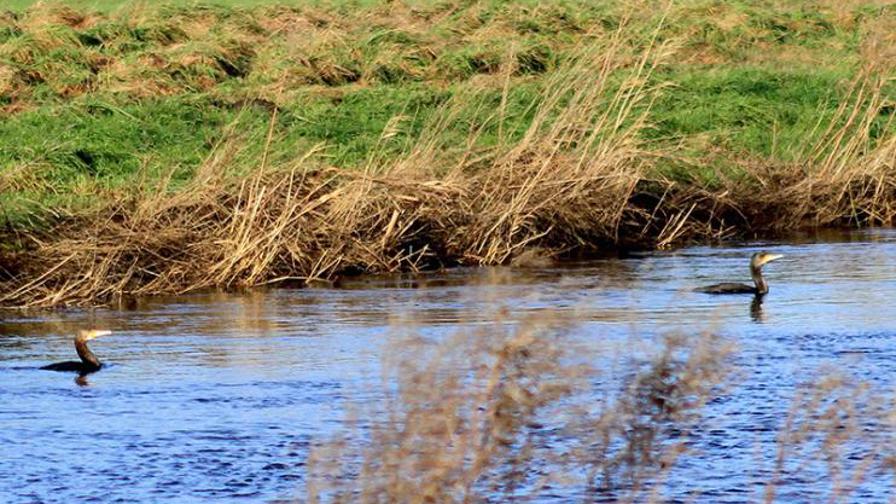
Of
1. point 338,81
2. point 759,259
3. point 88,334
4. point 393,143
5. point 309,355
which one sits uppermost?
point 338,81

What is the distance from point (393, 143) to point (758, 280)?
6.87 m

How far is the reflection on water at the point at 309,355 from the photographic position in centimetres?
934

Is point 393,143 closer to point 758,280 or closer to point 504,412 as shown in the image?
point 758,280

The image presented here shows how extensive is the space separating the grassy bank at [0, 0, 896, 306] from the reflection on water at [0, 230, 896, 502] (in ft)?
1.77

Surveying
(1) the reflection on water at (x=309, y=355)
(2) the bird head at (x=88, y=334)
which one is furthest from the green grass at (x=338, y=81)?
(2) the bird head at (x=88, y=334)

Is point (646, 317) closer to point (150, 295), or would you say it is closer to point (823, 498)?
point (150, 295)

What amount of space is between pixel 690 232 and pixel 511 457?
12755 mm

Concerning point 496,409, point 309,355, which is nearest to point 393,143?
point 309,355

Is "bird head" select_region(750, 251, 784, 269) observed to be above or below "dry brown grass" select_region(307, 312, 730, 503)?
above

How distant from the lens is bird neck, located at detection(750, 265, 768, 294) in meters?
15.0

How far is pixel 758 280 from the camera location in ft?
49.7

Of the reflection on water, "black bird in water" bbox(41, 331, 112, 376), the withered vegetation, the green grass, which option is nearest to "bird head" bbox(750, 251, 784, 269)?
the reflection on water

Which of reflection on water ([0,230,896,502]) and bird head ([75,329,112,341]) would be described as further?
bird head ([75,329,112,341])

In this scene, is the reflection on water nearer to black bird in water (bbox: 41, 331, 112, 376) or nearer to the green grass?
black bird in water (bbox: 41, 331, 112, 376)
